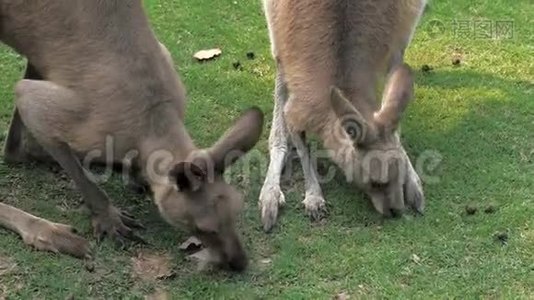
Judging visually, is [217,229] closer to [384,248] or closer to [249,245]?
[249,245]

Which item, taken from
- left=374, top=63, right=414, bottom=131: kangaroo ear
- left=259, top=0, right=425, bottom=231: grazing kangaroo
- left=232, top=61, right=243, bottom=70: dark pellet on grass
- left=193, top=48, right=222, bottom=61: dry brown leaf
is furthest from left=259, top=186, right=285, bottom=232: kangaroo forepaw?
left=193, top=48, right=222, bottom=61: dry brown leaf

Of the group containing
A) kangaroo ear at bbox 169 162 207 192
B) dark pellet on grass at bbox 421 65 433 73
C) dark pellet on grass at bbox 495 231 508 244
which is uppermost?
kangaroo ear at bbox 169 162 207 192

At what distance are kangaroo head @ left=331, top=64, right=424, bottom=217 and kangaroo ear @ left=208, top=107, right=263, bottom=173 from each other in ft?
1.90

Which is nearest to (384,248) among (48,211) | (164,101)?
(164,101)

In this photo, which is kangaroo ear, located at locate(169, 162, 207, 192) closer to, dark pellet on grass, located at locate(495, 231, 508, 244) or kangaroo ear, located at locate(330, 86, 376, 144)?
kangaroo ear, located at locate(330, 86, 376, 144)

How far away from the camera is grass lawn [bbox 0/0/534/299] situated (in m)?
4.74

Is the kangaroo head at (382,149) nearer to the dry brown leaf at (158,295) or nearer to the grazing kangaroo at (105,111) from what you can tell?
the grazing kangaroo at (105,111)

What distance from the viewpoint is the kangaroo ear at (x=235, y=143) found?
4523mm

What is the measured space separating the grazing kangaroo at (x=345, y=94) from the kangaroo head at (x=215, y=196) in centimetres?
58

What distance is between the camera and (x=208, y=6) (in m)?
7.49

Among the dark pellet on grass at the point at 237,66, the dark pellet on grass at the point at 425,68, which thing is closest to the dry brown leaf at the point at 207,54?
the dark pellet on grass at the point at 237,66

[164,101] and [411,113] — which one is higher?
[164,101]

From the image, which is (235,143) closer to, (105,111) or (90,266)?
(105,111)

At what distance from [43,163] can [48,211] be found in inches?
17.2
